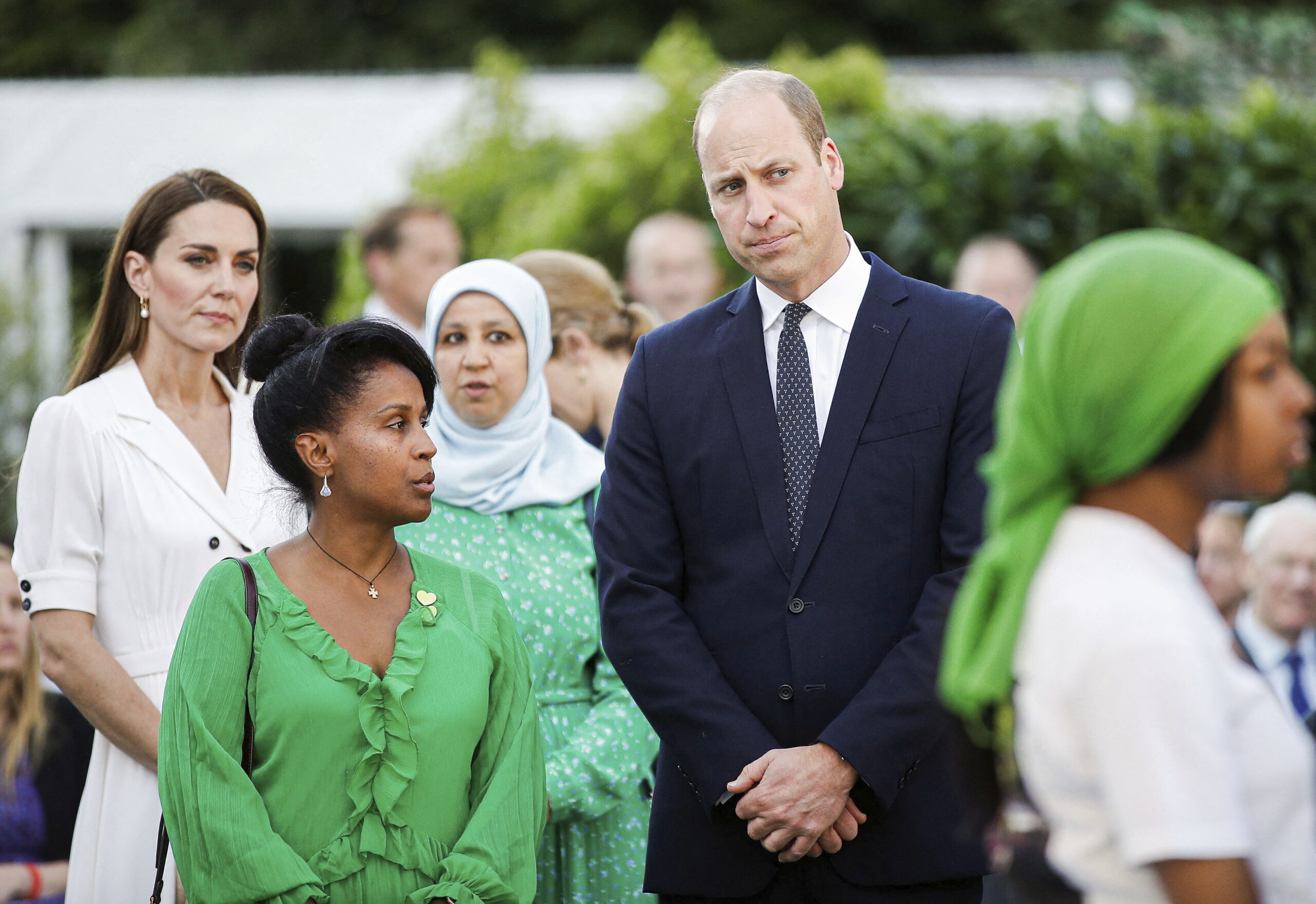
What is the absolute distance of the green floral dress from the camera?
352cm

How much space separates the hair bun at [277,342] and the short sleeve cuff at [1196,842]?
6.86 ft

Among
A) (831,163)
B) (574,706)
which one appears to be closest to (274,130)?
(574,706)

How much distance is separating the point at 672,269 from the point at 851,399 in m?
4.02

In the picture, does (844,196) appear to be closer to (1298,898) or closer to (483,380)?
(483,380)

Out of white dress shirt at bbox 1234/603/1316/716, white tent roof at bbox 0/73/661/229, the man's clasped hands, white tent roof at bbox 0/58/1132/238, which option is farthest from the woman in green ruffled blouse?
white tent roof at bbox 0/73/661/229

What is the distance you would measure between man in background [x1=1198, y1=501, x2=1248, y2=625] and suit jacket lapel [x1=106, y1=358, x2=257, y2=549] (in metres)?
4.18

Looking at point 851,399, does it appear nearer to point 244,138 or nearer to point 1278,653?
point 1278,653

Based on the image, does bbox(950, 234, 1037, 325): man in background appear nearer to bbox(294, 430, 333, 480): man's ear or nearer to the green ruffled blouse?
bbox(294, 430, 333, 480): man's ear

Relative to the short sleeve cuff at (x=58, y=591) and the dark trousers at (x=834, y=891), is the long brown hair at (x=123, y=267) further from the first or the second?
the dark trousers at (x=834, y=891)

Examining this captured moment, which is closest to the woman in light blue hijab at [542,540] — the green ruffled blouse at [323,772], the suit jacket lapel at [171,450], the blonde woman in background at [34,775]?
the suit jacket lapel at [171,450]

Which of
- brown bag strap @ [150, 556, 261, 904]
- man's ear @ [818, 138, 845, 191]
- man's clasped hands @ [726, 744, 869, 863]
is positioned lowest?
man's clasped hands @ [726, 744, 869, 863]

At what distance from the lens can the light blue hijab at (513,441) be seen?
148 inches

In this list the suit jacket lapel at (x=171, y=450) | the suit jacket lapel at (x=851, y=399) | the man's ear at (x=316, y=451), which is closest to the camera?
the suit jacket lapel at (x=851, y=399)

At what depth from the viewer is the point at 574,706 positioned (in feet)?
11.9
